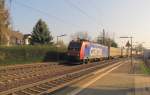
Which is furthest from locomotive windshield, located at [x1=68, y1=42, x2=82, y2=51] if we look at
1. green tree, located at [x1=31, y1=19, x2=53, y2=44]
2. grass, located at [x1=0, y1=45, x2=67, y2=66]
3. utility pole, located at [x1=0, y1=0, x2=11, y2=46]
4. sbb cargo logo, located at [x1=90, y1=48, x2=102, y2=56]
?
green tree, located at [x1=31, y1=19, x2=53, y2=44]

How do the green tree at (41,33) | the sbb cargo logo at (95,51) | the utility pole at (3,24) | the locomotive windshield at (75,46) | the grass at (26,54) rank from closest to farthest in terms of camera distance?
1. the grass at (26,54)
2. the locomotive windshield at (75,46)
3. the utility pole at (3,24)
4. the sbb cargo logo at (95,51)
5. the green tree at (41,33)

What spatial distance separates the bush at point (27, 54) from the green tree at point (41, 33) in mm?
17899

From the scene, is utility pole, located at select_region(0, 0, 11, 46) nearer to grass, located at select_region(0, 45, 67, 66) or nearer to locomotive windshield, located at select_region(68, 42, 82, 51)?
grass, located at select_region(0, 45, 67, 66)

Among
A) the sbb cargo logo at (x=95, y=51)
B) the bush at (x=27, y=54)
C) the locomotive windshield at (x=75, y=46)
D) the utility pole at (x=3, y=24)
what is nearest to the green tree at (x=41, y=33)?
the bush at (x=27, y=54)

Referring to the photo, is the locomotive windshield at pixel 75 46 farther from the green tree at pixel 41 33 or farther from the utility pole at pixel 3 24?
the green tree at pixel 41 33

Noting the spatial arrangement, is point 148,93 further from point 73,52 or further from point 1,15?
point 1,15

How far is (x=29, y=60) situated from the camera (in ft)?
163

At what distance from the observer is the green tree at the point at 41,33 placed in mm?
78625

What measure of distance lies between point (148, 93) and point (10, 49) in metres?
31.6

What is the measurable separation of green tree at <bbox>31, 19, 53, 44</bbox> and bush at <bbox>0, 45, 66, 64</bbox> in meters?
17.9

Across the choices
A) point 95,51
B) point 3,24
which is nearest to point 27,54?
point 3,24

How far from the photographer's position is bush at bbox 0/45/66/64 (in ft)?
142

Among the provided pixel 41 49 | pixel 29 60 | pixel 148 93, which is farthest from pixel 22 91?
pixel 41 49

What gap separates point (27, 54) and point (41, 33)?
30.1 m
